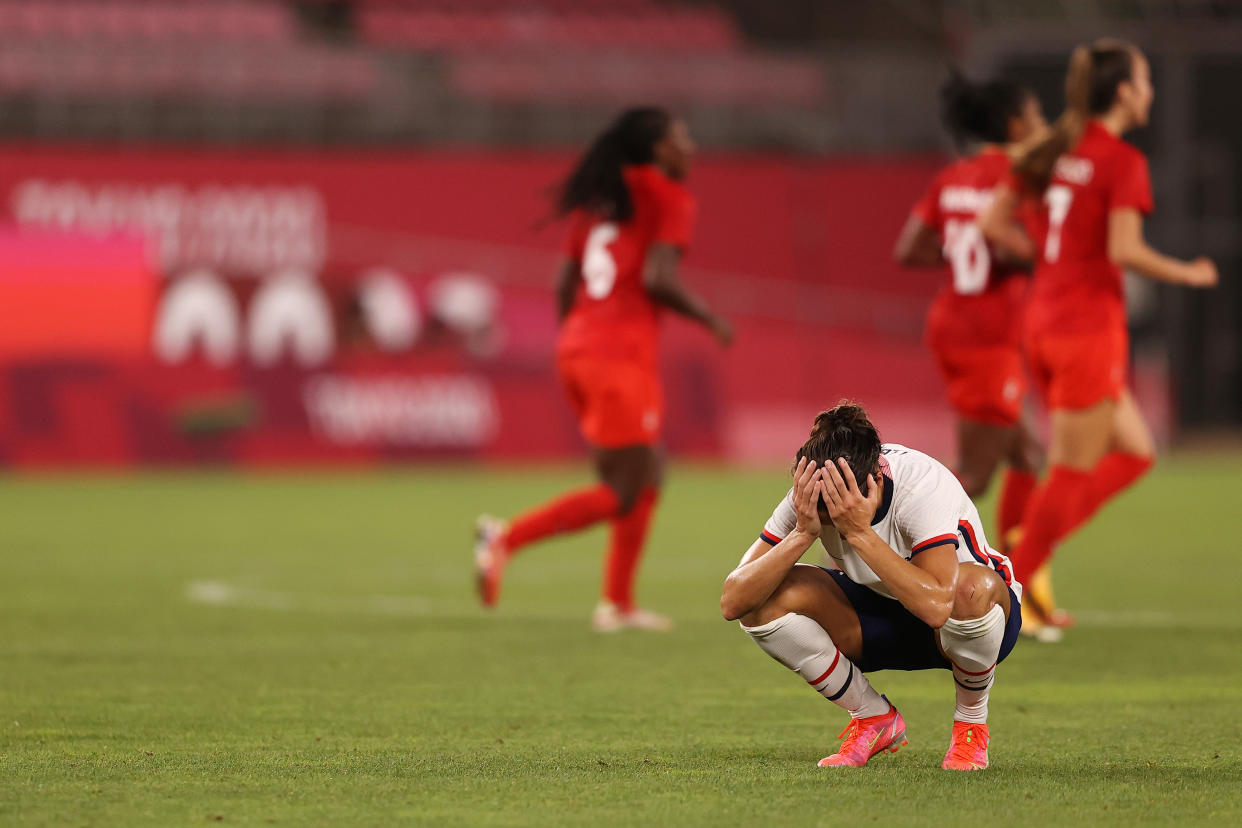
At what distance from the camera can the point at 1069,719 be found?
18.1 feet

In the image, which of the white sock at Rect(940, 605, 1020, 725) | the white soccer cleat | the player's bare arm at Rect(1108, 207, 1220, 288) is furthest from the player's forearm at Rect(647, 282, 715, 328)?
the white sock at Rect(940, 605, 1020, 725)

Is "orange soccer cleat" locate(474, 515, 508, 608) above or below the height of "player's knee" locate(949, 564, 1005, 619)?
below

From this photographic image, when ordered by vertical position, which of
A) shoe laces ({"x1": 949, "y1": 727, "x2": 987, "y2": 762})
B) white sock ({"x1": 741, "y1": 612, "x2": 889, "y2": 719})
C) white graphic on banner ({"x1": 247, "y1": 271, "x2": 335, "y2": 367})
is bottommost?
white graphic on banner ({"x1": 247, "y1": 271, "x2": 335, "y2": 367})

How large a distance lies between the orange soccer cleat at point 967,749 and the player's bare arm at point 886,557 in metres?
0.37

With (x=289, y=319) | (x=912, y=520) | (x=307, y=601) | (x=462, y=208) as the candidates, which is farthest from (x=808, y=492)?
(x=462, y=208)

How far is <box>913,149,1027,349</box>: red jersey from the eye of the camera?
7930 millimetres

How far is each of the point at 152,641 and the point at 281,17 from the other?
19014 millimetres

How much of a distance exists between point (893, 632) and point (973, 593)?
33cm

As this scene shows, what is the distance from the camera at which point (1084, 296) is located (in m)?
7.20

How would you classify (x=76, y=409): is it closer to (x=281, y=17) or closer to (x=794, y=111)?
(x=281, y=17)

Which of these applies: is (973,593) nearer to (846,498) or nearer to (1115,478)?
(846,498)

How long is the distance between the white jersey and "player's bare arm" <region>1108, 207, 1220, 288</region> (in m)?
2.30

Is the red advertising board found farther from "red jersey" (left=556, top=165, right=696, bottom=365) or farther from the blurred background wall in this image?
"red jersey" (left=556, top=165, right=696, bottom=365)

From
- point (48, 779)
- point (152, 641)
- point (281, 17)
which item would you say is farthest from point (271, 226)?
point (48, 779)
